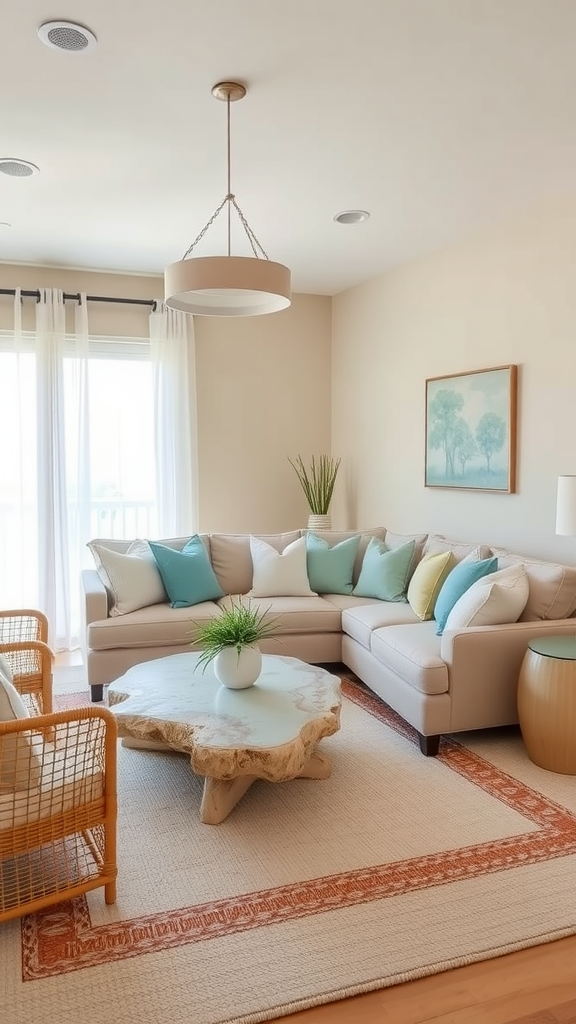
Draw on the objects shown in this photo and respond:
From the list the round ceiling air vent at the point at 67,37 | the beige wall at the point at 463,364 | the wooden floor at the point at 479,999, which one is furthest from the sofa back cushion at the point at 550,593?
the round ceiling air vent at the point at 67,37

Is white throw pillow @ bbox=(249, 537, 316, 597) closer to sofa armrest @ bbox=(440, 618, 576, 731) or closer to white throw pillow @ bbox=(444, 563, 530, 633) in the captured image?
white throw pillow @ bbox=(444, 563, 530, 633)

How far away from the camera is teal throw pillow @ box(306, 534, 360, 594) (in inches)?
187

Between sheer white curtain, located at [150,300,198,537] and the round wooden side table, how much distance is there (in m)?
3.24

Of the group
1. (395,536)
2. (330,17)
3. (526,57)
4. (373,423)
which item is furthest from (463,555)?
(330,17)

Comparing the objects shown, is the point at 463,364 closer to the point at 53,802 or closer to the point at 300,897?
the point at 300,897

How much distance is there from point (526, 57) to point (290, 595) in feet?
10.2

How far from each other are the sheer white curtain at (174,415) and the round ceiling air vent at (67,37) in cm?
312

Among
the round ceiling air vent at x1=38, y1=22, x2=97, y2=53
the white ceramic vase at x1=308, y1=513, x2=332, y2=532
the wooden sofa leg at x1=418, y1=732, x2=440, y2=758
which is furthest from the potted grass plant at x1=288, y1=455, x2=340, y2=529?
the round ceiling air vent at x1=38, y1=22, x2=97, y2=53

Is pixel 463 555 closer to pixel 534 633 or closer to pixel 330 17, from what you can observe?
pixel 534 633

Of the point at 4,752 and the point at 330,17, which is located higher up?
the point at 330,17

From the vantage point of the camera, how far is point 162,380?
5.61m

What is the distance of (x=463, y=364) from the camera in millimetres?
4652

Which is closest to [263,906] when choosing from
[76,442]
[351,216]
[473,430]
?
[473,430]

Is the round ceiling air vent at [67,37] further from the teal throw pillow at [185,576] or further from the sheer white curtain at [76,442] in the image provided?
the sheer white curtain at [76,442]
